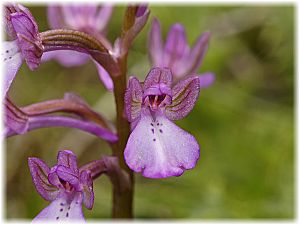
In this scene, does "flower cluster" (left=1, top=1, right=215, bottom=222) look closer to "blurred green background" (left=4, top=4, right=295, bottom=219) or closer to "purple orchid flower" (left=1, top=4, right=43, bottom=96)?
"purple orchid flower" (left=1, top=4, right=43, bottom=96)

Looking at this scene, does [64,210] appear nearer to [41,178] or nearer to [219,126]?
[41,178]

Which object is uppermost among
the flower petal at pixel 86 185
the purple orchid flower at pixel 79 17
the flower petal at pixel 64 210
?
the purple orchid flower at pixel 79 17

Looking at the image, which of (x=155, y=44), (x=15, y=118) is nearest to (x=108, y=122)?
(x=15, y=118)

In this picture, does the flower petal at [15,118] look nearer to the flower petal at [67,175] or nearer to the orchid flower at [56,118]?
the orchid flower at [56,118]

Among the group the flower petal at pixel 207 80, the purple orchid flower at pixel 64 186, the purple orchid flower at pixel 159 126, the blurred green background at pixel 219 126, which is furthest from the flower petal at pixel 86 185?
the blurred green background at pixel 219 126

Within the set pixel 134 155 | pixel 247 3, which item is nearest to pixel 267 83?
pixel 247 3
